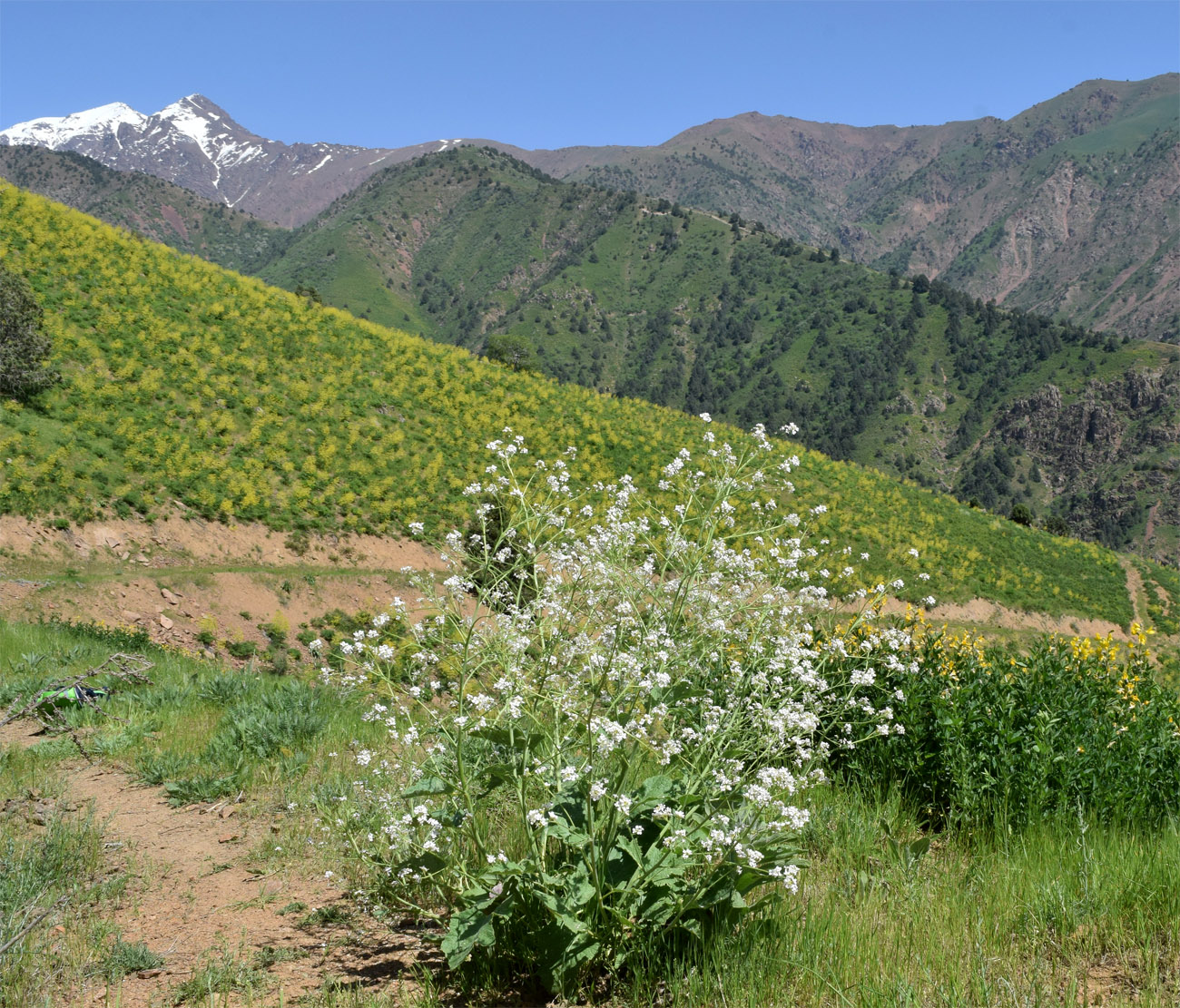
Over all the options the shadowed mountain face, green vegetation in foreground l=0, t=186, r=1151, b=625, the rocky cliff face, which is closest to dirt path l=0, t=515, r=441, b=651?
green vegetation in foreground l=0, t=186, r=1151, b=625

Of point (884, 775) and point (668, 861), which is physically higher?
point (668, 861)

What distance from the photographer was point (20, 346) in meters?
20.6

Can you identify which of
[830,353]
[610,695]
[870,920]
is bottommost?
[870,920]

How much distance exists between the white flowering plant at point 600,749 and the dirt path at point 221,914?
328 mm

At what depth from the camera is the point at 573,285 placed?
562ft

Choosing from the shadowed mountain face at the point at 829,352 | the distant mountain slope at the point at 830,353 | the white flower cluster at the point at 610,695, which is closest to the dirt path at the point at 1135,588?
the white flower cluster at the point at 610,695

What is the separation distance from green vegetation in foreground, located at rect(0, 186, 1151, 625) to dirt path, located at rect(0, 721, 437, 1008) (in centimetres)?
1475

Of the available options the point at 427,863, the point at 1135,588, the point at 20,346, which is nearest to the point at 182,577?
the point at 20,346

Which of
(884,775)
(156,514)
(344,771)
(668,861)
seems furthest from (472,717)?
(156,514)

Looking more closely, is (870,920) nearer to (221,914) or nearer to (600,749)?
(600,749)

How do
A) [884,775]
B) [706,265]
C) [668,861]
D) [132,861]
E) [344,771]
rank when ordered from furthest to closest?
[706,265], [344,771], [884,775], [132,861], [668,861]

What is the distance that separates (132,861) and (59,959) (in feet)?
3.97

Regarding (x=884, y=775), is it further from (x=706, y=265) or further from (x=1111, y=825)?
(x=706, y=265)

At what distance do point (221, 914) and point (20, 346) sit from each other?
2223 centimetres
